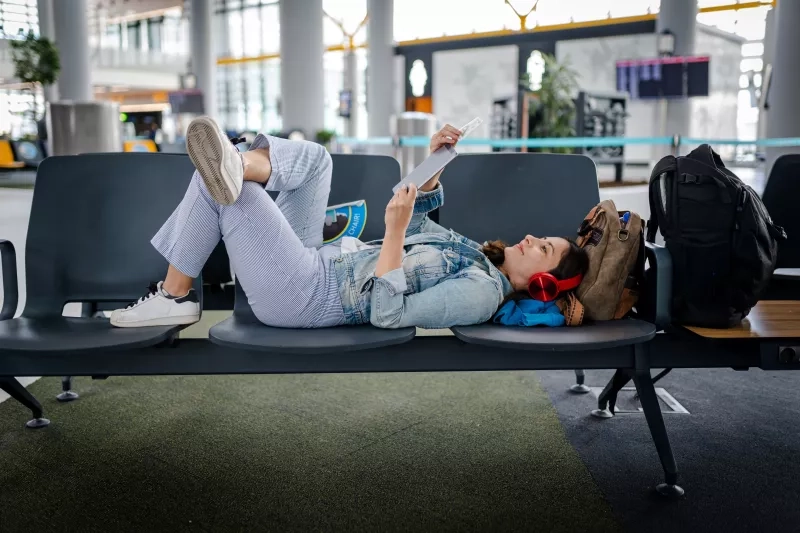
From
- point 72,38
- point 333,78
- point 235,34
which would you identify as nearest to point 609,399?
point 72,38

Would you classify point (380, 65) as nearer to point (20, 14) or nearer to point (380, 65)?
point (380, 65)

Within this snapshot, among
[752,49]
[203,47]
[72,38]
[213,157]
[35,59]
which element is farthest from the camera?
[203,47]

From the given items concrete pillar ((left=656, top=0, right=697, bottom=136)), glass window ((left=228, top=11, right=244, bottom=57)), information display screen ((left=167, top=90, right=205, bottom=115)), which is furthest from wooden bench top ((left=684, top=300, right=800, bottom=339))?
glass window ((left=228, top=11, right=244, bottom=57))

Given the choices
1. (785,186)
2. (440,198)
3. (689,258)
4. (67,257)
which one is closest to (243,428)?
(67,257)

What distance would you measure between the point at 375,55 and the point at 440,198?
14.5m

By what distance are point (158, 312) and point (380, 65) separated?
49.2 ft

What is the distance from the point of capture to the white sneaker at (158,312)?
1.91 m

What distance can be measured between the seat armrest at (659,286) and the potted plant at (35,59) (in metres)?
10.7

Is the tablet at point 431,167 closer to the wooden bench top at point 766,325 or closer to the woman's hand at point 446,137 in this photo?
the woman's hand at point 446,137

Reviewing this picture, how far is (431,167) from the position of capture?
6.54 feet

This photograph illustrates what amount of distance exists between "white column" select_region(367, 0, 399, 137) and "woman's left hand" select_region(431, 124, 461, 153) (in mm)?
14376

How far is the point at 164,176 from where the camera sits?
2.39 meters

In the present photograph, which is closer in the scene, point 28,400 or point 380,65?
point 28,400

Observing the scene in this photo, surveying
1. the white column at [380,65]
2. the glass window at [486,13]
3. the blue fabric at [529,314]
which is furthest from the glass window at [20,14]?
the blue fabric at [529,314]
